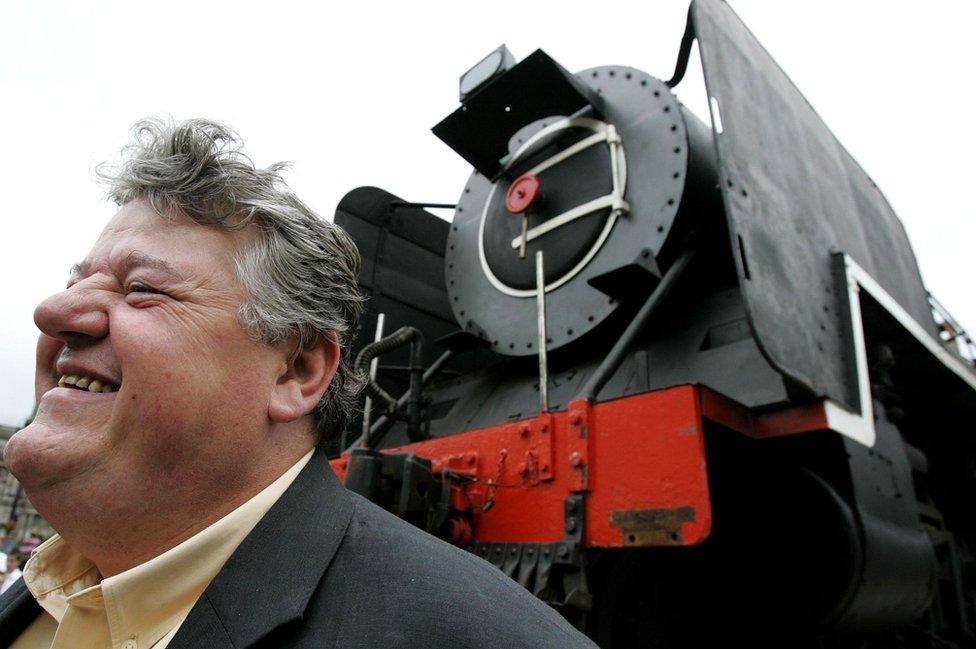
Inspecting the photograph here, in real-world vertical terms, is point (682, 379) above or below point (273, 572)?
below

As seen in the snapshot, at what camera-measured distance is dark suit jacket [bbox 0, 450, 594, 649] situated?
0.70 metres

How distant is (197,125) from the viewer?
1118 mm

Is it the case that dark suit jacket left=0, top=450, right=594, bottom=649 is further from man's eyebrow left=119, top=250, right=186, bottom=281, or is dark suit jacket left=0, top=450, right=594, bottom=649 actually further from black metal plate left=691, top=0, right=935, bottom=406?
black metal plate left=691, top=0, right=935, bottom=406

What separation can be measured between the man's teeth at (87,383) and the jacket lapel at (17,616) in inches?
14.3

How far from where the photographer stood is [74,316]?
2.94 feet

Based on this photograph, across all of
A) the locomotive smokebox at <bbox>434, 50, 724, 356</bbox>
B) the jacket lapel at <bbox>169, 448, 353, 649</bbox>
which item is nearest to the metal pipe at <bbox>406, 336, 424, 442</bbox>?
the locomotive smokebox at <bbox>434, 50, 724, 356</bbox>

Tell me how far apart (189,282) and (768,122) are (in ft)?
8.14

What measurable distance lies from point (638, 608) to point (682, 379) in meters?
0.85

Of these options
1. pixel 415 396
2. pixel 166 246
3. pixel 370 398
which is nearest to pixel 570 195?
pixel 415 396

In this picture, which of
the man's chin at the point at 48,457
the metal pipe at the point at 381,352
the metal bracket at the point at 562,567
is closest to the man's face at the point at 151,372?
the man's chin at the point at 48,457

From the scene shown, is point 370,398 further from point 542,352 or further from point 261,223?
point 261,223

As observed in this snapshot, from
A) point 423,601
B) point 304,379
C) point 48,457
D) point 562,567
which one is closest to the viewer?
point 423,601

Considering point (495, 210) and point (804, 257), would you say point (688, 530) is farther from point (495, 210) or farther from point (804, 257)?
point (495, 210)

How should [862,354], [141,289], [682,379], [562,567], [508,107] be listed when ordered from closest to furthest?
[141,289]
[562,567]
[862,354]
[682,379]
[508,107]
